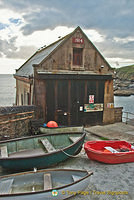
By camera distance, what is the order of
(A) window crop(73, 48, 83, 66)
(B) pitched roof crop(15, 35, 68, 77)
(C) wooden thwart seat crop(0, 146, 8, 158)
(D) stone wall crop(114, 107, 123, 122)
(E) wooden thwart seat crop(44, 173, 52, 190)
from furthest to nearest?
(D) stone wall crop(114, 107, 123, 122) < (A) window crop(73, 48, 83, 66) < (B) pitched roof crop(15, 35, 68, 77) < (C) wooden thwart seat crop(0, 146, 8, 158) < (E) wooden thwart seat crop(44, 173, 52, 190)

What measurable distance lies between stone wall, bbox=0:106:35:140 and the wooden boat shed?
4.64 ft

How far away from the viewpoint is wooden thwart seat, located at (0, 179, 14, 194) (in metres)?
5.88

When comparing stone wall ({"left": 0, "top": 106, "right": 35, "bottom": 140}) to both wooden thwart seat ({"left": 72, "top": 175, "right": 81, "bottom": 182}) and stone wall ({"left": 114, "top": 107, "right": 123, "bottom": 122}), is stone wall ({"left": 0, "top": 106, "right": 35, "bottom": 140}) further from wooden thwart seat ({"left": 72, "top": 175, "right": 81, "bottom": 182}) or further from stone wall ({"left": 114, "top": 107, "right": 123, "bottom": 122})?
stone wall ({"left": 114, "top": 107, "right": 123, "bottom": 122})

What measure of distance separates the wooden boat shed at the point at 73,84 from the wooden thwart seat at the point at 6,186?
7613 mm

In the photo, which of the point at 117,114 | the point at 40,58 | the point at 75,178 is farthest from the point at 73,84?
the point at 75,178

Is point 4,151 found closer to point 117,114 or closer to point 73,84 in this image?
point 73,84

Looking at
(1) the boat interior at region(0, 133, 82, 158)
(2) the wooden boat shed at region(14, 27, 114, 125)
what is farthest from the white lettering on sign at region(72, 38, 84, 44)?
(1) the boat interior at region(0, 133, 82, 158)

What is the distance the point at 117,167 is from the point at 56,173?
3.67m

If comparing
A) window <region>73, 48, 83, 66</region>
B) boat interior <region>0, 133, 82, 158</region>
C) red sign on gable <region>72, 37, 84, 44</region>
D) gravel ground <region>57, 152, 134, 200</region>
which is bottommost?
gravel ground <region>57, 152, 134, 200</region>

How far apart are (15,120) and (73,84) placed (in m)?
6.08

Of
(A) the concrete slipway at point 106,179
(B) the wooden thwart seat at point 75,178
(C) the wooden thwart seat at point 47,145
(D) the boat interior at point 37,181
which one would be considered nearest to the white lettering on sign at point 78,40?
(C) the wooden thwart seat at point 47,145

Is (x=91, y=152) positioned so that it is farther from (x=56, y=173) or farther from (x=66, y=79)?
(x=66, y=79)

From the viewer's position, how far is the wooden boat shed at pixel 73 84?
13.6 meters

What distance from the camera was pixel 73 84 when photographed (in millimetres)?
14641
